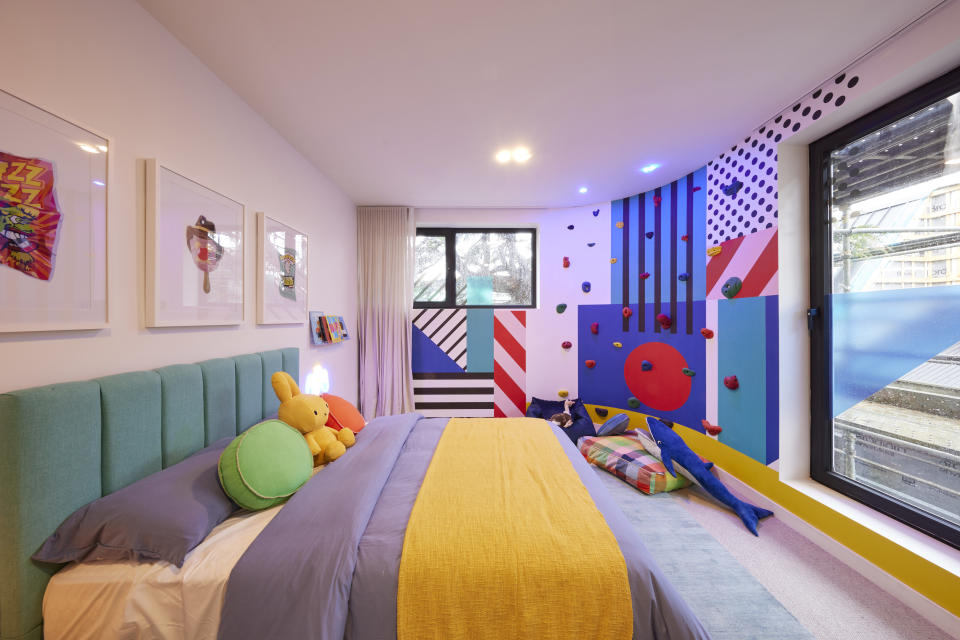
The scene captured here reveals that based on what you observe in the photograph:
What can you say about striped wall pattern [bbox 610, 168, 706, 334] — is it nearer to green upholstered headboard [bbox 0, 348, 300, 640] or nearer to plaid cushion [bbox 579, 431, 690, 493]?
plaid cushion [bbox 579, 431, 690, 493]

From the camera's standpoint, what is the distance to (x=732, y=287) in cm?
234

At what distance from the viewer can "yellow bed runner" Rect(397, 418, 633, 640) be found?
3.17 feet

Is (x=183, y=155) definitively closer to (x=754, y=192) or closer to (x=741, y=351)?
(x=754, y=192)

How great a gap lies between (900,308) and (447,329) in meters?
3.25

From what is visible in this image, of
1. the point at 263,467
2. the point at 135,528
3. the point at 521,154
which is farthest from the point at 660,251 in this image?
the point at 135,528

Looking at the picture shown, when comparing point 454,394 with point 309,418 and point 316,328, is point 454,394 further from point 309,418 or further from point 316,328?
point 309,418

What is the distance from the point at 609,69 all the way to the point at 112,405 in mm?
2517

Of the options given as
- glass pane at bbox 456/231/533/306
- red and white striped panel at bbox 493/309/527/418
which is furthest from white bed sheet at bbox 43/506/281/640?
glass pane at bbox 456/231/533/306

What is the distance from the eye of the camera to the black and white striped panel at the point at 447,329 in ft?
12.0

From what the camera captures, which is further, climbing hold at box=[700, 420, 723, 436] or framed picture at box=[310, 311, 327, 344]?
framed picture at box=[310, 311, 327, 344]

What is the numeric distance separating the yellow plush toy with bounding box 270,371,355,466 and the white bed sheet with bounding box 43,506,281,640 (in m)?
0.65

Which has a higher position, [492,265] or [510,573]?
[492,265]

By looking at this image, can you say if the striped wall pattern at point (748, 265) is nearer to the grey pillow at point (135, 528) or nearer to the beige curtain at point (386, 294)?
the beige curtain at point (386, 294)

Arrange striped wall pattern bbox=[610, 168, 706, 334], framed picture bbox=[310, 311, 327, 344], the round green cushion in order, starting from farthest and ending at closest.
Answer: striped wall pattern bbox=[610, 168, 706, 334], framed picture bbox=[310, 311, 327, 344], the round green cushion
